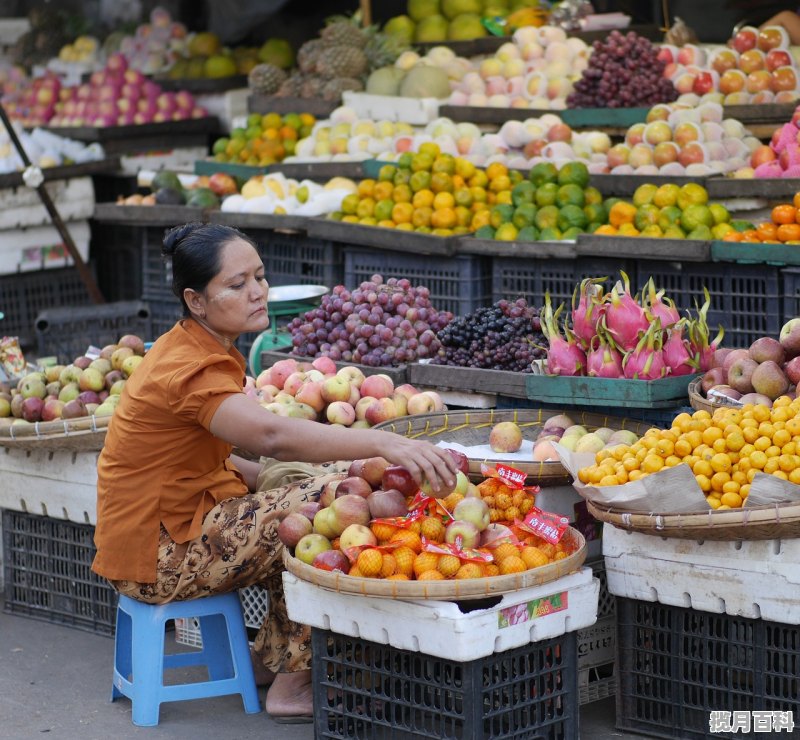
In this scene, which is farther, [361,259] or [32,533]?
[361,259]

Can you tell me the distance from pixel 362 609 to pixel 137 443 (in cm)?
84

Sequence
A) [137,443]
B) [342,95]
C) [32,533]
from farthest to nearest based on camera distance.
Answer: [342,95] → [32,533] → [137,443]

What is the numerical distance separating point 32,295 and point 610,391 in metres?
5.81

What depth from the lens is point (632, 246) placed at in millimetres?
6332

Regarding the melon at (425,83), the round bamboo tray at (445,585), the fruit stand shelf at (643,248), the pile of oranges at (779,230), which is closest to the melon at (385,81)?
the melon at (425,83)

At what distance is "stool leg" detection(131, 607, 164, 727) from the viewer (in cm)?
404

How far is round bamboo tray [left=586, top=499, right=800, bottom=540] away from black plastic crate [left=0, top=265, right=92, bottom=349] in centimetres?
611

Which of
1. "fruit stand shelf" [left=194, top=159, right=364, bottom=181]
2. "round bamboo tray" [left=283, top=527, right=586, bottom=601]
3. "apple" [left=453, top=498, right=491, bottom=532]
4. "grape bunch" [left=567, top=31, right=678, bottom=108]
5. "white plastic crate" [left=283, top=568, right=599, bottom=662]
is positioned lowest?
"white plastic crate" [left=283, top=568, right=599, bottom=662]

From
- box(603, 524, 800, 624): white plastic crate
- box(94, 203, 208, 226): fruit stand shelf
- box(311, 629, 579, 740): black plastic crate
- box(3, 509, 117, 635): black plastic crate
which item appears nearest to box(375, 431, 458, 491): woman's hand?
box(311, 629, 579, 740): black plastic crate

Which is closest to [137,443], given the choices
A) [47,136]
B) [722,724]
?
[722,724]

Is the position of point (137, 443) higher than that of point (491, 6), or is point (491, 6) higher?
point (491, 6)

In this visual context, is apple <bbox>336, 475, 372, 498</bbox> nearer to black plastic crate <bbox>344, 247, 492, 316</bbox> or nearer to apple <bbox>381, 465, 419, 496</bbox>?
apple <bbox>381, 465, 419, 496</bbox>

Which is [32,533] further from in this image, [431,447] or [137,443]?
[431,447]

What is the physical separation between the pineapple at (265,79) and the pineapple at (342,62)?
1.45ft
